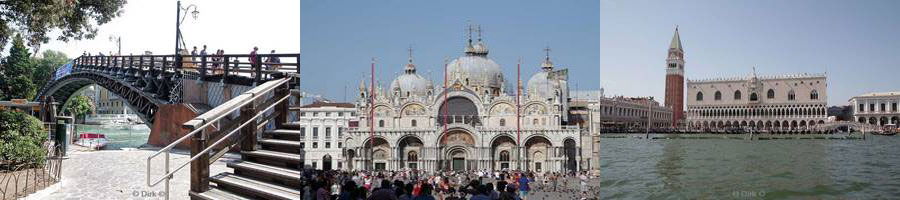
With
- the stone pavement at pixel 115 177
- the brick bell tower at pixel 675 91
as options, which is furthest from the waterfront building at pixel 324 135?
the brick bell tower at pixel 675 91

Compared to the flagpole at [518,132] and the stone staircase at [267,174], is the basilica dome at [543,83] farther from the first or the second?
the stone staircase at [267,174]

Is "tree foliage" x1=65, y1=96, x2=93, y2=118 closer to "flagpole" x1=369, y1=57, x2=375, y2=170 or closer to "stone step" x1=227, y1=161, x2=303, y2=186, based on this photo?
"stone step" x1=227, y1=161, x2=303, y2=186

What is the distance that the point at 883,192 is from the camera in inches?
480

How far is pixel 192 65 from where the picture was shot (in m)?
15.3

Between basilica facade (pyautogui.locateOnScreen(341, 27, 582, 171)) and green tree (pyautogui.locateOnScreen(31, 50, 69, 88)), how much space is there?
1020 inches

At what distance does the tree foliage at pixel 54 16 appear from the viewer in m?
11.1

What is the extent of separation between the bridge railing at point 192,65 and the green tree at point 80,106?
39.0 feet

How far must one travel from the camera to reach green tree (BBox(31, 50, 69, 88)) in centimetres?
2608

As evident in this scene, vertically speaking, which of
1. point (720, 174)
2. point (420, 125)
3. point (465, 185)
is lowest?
point (720, 174)

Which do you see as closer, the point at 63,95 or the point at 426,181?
the point at 426,181

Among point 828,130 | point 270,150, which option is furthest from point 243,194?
point 828,130

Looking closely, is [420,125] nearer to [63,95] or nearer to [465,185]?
[465,185]

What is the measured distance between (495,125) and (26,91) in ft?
82.3

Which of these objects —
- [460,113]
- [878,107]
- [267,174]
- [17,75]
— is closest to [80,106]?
[17,75]
